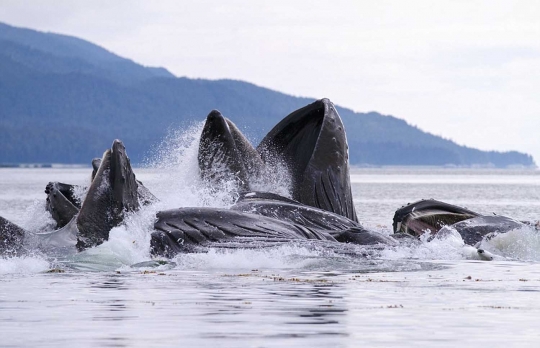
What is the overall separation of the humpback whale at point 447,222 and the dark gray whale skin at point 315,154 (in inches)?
74.3

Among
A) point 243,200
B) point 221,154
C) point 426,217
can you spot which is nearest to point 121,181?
point 243,200

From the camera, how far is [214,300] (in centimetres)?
1152

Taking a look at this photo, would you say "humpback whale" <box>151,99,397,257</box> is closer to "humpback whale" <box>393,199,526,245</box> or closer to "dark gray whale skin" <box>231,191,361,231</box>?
"dark gray whale skin" <box>231,191,361,231</box>

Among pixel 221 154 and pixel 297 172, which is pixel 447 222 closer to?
pixel 297 172

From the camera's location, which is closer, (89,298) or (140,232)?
(89,298)

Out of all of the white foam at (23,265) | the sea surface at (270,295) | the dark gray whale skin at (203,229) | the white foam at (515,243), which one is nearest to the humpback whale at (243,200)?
the dark gray whale skin at (203,229)

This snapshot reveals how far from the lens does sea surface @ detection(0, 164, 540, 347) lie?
9.23m

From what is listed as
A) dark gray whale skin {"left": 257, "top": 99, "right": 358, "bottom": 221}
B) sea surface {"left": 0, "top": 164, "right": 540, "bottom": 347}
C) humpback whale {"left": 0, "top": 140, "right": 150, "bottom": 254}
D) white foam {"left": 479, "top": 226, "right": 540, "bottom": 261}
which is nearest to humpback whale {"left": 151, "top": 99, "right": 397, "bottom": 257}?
dark gray whale skin {"left": 257, "top": 99, "right": 358, "bottom": 221}

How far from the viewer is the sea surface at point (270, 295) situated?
30.3 feet

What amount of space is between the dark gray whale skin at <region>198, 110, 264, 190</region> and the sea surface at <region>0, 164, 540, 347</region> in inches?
11.9

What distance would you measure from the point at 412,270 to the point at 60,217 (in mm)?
7594

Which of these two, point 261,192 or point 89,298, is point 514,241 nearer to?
point 261,192

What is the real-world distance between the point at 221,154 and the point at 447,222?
15.9 ft

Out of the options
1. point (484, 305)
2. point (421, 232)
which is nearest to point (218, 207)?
point (421, 232)
